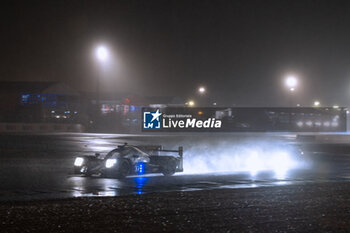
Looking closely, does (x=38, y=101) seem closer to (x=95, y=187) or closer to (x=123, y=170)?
(x=123, y=170)

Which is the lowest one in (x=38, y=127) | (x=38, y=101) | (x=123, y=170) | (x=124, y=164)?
(x=123, y=170)

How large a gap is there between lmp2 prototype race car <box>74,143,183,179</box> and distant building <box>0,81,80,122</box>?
62092 mm

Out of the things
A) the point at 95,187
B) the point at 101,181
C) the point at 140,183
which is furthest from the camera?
the point at 101,181

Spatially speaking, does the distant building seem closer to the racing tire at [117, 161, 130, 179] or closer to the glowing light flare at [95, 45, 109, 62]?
the glowing light flare at [95, 45, 109, 62]

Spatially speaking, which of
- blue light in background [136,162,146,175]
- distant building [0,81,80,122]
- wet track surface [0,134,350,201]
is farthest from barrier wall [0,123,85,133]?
blue light in background [136,162,146,175]

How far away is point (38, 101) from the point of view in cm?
8731

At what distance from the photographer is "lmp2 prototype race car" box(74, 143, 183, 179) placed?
18.4 m

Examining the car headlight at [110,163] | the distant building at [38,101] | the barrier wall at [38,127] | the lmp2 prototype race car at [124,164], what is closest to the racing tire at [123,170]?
the lmp2 prototype race car at [124,164]

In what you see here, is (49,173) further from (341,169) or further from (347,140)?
(347,140)

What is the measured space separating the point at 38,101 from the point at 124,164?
239 ft

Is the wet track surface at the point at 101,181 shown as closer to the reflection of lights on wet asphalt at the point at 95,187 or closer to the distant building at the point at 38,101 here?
the reflection of lights on wet asphalt at the point at 95,187

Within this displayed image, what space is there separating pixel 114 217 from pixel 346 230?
4720 mm

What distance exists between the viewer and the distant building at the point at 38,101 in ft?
277

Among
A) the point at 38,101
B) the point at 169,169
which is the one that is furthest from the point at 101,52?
the point at 38,101
